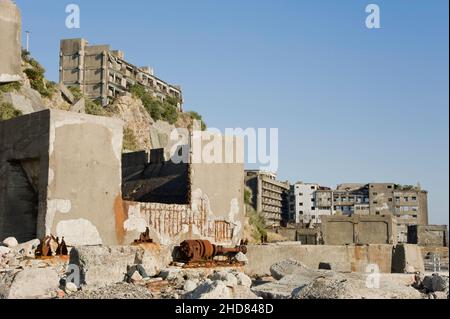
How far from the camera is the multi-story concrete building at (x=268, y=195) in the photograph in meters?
67.6

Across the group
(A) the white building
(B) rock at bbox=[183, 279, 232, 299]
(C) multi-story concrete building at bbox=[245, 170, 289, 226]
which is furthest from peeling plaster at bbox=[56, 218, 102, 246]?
(A) the white building

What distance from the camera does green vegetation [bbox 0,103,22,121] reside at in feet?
79.9

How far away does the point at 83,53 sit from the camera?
59156 mm

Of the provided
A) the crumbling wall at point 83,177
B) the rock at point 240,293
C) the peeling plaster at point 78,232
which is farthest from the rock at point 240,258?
the rock at point 240,293

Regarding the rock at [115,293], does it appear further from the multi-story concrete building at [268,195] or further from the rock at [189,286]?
the multi-story concrete building at [268,195]

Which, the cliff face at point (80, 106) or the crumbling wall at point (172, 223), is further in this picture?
the cliff face at point (80, 106)

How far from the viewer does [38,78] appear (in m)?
34.0

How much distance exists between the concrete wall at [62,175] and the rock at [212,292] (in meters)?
6.86

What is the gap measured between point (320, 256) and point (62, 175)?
6647 millimetres

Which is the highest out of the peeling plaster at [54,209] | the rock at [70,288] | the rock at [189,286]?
the peeling plaster at [54,209]

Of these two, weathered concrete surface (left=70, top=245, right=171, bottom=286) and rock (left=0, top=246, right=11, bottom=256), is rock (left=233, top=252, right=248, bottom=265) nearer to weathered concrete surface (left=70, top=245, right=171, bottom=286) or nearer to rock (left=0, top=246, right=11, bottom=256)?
weathered concrete surface (left=70, top=245, right=171, bottom=286)

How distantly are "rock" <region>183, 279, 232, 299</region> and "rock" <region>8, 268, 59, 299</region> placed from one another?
2280mm

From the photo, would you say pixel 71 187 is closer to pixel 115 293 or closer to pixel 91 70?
pixel 115 293

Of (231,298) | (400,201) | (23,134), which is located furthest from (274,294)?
(400,201)
